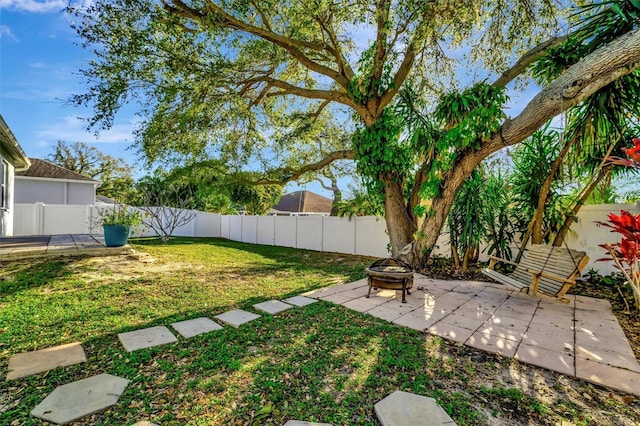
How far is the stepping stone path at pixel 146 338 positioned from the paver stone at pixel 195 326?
12 cm

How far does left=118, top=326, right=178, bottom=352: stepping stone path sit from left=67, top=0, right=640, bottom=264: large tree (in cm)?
479

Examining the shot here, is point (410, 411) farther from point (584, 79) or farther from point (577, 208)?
point (577, 208)

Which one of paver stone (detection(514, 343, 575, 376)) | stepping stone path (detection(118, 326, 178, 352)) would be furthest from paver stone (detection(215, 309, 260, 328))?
paver stone (detection(514, 343, 575, 376))

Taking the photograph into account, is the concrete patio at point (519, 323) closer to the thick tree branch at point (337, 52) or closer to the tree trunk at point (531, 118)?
the tree trunk at point (531, 118)

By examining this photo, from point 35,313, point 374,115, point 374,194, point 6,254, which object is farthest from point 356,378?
point 6,254

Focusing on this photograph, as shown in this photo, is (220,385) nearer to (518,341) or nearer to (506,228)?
(518,341)

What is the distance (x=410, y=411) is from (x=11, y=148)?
10.4m

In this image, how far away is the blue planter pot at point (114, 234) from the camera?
7102 millimetres

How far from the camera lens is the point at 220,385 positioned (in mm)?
2125

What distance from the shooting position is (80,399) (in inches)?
75.4

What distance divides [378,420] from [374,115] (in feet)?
20.0

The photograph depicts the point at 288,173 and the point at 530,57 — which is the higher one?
the point at 530,57

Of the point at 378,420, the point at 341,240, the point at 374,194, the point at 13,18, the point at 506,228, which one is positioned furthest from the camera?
the point at 341,240

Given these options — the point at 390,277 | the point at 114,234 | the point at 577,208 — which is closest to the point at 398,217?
the point at 390,277
